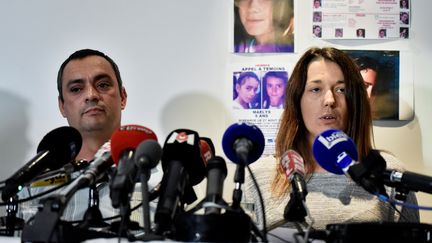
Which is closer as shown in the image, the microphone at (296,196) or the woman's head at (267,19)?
the microphone at (296,196)

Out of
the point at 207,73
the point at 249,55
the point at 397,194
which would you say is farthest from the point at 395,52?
the point at 397,194

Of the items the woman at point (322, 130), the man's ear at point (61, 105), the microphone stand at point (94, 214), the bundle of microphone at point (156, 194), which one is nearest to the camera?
the bundle of microphone at point (156, 194)

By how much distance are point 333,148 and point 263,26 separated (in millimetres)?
973

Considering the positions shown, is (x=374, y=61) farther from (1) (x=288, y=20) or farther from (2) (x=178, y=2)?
(2) (x=178, y=2)

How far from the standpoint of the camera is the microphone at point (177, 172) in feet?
3.01

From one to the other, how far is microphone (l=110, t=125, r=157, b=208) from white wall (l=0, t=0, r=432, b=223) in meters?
0.96

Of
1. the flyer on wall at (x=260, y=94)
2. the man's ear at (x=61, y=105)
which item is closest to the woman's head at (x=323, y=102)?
the flyer on wall at (x=260, y=94)

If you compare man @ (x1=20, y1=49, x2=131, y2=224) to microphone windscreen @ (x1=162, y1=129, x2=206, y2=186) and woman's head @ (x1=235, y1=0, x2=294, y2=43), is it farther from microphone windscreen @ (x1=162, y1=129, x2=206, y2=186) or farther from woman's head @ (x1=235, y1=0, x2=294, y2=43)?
microphone windscreen @ (x1=162, y1=129, x2=206, y2=186)

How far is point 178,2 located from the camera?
6.68ft

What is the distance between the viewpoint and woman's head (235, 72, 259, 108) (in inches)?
76.8

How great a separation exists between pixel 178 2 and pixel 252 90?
17.5 inches

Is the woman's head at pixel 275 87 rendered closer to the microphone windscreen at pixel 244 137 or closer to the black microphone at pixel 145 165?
the microphone windscreen at pixel 244 137

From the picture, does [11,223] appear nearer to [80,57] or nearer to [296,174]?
[296,174]

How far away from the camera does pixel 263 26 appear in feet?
6.40
